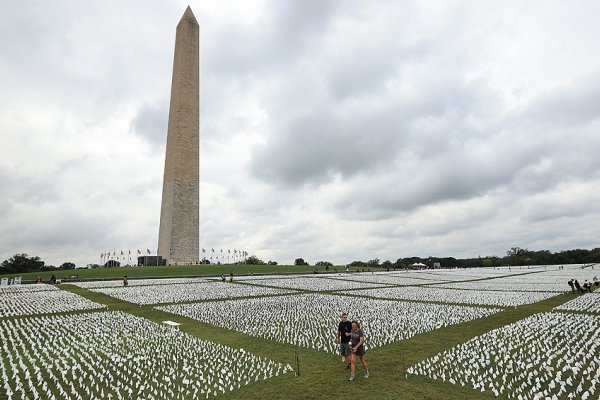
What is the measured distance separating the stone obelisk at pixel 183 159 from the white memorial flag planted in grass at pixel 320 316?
3757 centimetres

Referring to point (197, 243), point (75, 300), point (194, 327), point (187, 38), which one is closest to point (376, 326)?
point (194, 327)

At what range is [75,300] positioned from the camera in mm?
24344

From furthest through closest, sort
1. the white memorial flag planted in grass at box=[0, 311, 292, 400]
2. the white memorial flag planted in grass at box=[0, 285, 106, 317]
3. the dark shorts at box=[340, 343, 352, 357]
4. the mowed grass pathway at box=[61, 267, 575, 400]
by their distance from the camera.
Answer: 1. the white memorial flag planted in grass at box=[0, 285, 106, 317]
2. the dark shorts at box=[340, 343, 352, 357]
3. the white memorial flag planted in grass at box=[0, 311, 292, 400]
4. the mowed grass pathway at box=[61, 267, 575, 400]

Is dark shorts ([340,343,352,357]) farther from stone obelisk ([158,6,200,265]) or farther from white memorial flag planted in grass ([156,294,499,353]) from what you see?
stone obelisk ([158,6,200,265])

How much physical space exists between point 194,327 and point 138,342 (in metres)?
2.97

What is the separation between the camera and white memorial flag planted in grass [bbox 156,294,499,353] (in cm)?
1403

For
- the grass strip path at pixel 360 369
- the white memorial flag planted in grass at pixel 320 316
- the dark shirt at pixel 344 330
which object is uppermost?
the dark shirt at pixel 344 330

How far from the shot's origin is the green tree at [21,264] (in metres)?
66.2

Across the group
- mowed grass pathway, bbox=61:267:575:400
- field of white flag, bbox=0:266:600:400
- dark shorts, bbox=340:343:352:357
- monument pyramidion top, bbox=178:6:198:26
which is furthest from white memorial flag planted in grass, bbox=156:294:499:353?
monument pyramidion top, bbox=178:6:198:26

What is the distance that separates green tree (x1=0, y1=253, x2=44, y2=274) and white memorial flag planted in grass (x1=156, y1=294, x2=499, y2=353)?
210ft

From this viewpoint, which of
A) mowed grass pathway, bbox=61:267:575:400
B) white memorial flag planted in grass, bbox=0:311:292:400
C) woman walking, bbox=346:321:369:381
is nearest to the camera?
mowed grass pathway, bbox=61:267:575:400

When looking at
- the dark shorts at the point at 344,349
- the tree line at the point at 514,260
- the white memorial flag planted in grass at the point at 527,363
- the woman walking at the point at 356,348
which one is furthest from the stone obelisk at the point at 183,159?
the woman walking at the point at 356,348

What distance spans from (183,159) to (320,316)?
47.4m

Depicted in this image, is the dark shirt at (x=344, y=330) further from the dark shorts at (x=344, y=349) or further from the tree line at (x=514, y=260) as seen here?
the tree line at (x=514, y=260)
